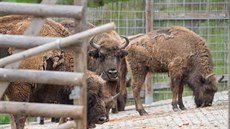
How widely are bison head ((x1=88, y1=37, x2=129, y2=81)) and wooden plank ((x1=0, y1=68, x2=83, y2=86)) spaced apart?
7.71 meters

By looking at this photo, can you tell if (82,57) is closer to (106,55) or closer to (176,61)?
(106,55)

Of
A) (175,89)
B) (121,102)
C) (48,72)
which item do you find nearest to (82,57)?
(48,72)

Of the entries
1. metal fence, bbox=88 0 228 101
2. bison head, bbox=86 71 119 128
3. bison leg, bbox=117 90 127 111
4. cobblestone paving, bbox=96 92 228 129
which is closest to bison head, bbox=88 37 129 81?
cobblestone paving, bbox=96 92 228 129

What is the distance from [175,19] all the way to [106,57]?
238 inches

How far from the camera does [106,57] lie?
15242mm

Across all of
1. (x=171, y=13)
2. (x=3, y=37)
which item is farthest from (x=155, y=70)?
(x=3, y=37)

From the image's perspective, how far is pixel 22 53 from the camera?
22.0 ft

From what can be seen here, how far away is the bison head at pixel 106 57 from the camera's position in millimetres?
14938

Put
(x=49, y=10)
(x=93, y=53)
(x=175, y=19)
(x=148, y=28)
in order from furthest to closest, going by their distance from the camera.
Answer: (x=175, y=19)
(x=148, y=28)
(x=93, y=53)
(x=49, y=10)

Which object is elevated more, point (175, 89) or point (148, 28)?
point (148, 28)

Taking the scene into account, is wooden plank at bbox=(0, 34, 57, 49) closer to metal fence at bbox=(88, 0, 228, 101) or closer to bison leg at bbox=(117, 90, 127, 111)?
bison leg at bbox=(117, 90, 127, 111)

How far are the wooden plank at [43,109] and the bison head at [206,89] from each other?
448 inches

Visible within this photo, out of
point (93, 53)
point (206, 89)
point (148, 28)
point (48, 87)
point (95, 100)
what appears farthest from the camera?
point (148, 28)

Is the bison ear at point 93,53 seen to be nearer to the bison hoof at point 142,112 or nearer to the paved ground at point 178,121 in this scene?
the paved ground at point 178,121
